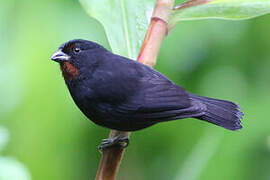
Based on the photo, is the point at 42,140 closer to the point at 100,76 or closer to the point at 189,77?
the point at 100,76

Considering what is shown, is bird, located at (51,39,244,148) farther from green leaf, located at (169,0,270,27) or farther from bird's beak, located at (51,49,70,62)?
green leaf, located at (169,0,270,27)

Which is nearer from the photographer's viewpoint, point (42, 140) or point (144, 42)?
point (144, 42)

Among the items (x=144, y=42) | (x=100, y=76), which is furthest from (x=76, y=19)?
(x=144, y=42)

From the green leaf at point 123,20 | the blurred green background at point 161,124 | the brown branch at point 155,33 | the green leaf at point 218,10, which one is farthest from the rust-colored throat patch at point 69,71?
the green leaf at point 218,10

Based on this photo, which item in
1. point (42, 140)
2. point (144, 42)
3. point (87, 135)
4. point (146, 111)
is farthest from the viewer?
point (87, 135)

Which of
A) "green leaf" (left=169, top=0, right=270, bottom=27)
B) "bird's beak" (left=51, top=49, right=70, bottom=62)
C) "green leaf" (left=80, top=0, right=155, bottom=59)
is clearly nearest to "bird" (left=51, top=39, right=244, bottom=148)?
"bird's beak" (left=51, top=49, right=70, bottom=62)

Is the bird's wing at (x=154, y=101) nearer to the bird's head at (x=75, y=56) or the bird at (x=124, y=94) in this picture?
the bird at (x=124, y=94)

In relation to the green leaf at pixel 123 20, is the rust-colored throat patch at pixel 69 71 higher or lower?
lower
